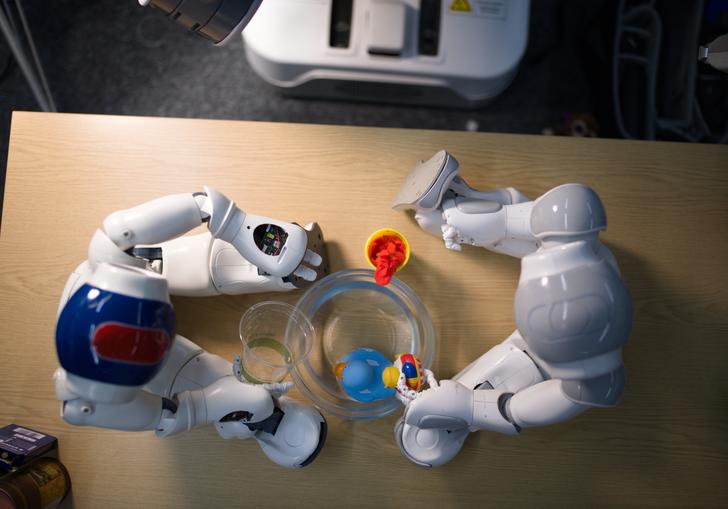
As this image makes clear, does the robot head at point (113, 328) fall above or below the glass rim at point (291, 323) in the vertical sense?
above

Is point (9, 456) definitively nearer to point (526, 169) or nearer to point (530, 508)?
point (530, 508)

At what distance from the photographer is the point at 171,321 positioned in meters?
0.69

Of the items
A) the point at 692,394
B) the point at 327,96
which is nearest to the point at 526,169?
the point at 692,394

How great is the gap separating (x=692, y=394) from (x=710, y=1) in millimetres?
1042

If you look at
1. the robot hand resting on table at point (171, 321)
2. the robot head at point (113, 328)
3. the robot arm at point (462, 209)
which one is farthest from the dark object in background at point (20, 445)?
the robot arm at point (462, 209)

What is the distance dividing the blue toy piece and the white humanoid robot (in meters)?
0.07

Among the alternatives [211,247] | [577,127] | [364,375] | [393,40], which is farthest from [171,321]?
[577,127]

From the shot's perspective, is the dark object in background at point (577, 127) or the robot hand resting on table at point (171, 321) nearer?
the robot hand resting on table at point (171, 321)

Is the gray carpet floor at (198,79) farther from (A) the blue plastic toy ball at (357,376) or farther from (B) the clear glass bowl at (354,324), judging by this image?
(A) the blue plastic toy ball at (357,376)

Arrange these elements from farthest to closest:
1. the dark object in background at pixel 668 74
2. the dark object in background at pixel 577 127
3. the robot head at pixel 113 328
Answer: the dark object in background at pixel 577 127 < the dark object in background at pixel 668 74 < the robot head at pixel 113 328

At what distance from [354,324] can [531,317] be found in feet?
1.23

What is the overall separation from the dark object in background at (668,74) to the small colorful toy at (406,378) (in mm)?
952

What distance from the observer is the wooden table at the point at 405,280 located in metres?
0.93

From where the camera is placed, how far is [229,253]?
0.91m
